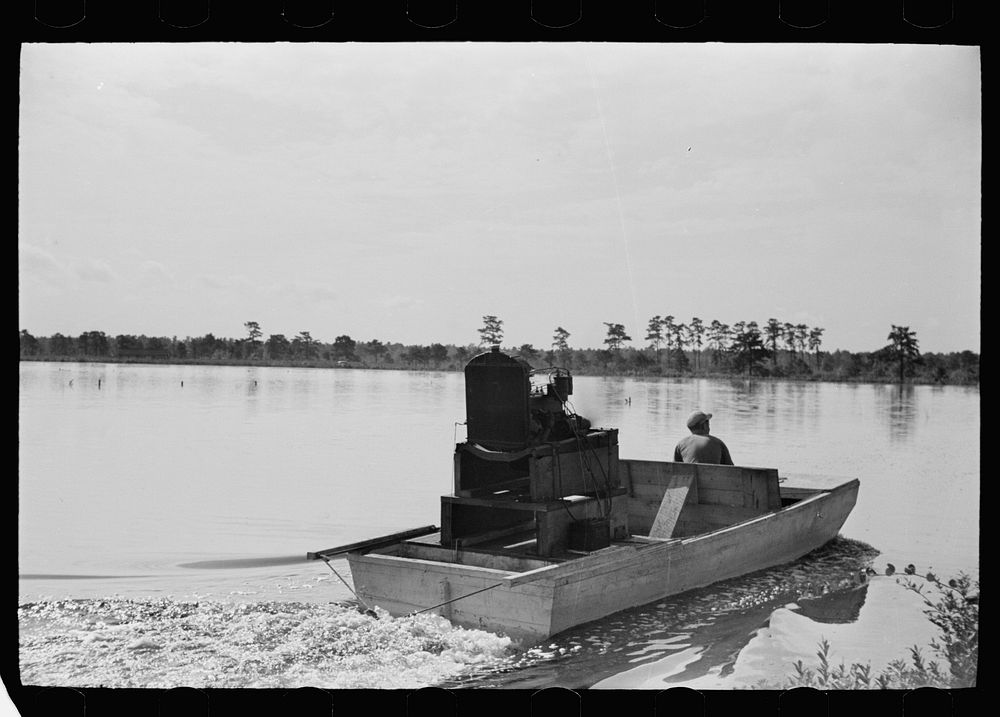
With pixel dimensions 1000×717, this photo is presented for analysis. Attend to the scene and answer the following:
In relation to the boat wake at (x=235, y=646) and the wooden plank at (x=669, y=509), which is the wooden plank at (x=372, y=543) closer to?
the boat wake at (x=235, y=646)

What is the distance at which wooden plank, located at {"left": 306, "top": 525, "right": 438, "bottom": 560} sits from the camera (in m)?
6.06

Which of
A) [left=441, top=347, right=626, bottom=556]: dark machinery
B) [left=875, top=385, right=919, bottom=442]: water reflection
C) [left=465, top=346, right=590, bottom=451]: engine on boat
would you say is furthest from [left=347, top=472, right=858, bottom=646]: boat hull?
[left=875, top=385, right=919, bottom=442]: water reflection

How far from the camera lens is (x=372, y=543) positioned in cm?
638

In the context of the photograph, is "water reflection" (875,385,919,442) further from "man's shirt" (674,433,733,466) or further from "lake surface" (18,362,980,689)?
"man's shirt" (674,433,733,466)

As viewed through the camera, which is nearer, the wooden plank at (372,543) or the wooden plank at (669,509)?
the wooden plank at (372,543)

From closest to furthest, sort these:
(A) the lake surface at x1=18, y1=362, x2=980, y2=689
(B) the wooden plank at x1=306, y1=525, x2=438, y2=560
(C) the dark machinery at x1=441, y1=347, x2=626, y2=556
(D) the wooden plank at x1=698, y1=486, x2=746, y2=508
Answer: (A) the lake surface at x1=18, y1=362, x2=980, y2=689, (B) the wooden plank at x1=306, y1=525, x2=438, y2=560, (C) the dark machinery at x1=441, y1=347, x2=626, y2=556, (D) the wooden plank at x1=698, y1=486, x2=746, y2=508

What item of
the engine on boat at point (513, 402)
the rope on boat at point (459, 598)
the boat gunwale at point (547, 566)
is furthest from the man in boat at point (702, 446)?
the rope on boat at point (459, 598)

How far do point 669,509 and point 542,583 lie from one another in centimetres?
249

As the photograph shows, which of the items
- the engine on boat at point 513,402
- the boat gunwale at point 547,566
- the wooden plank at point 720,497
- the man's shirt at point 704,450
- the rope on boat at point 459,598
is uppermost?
the engine on boat at point 513,402

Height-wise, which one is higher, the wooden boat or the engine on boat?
the engine on boat

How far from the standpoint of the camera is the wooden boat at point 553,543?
5.71 meters

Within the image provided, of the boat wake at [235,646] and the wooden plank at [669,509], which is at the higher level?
the wooden plank at [669,509]

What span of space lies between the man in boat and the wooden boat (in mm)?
208

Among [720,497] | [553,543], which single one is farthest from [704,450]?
[553,543]
